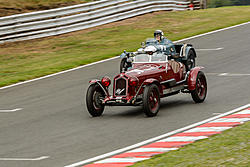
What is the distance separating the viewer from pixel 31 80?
17.5 m

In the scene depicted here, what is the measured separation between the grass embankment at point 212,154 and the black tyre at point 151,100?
7.96ft

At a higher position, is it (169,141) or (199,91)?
(199,91)

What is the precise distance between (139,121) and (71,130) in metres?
1.45

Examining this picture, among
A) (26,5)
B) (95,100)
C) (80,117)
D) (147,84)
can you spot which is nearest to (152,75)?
(147,84)

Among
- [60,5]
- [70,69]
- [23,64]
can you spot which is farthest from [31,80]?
[60,5]

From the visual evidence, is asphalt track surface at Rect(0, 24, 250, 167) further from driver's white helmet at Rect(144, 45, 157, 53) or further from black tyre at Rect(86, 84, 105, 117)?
driver's white helmet at Rect(144, 45, 157, 53)

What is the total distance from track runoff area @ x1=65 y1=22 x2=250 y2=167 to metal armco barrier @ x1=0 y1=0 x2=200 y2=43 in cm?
1514

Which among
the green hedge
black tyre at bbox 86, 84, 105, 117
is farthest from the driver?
the green hedge

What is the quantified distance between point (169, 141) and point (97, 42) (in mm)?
15891

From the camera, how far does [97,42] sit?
24812 mm

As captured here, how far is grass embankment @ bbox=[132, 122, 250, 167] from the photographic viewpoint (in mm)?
7605

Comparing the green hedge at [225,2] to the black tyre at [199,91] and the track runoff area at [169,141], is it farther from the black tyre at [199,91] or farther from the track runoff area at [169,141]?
the track runoff area at [169,141]

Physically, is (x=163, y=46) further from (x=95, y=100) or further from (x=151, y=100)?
(x=95, y=100)

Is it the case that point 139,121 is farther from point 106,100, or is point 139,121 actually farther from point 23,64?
point 23,64
